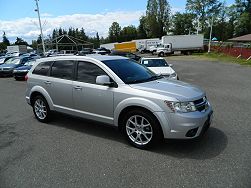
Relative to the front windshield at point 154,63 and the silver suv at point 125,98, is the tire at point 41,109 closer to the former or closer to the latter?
the silver suv at point 125,98

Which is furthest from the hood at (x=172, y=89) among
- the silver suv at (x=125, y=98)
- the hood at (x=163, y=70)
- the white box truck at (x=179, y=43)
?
the white box truck at (x=179, y=43)

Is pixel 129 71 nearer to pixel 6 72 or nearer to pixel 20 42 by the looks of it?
pixel 6 72

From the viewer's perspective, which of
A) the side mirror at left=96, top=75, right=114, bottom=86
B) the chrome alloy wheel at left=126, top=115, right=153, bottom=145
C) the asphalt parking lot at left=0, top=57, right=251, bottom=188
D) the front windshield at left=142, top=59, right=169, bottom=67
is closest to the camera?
the asphalt parking lot at left=0, top=57, right=251, bottom=188

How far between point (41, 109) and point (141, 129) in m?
3.05

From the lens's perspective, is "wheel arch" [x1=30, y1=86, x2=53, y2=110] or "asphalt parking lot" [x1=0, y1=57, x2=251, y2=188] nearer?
"asphalt parking lot" [x1=0, y1=57, x2=251, y2=188]

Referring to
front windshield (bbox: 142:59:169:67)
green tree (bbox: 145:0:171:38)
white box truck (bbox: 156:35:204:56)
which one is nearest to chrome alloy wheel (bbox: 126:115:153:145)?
front windshield (bbox: 142:59:169:67)

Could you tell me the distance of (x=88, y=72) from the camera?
5438mm

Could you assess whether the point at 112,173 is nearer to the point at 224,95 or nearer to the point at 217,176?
the point at 217,176

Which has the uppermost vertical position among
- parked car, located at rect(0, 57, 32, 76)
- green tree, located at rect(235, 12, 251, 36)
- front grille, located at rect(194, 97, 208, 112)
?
green tree, located at rect(235, 12, 251, 36)

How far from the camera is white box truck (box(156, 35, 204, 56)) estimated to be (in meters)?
45.6

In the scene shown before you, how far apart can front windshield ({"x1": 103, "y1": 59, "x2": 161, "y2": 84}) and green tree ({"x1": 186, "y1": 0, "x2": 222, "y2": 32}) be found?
273 feet

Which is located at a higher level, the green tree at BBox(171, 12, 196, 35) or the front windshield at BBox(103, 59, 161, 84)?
the green tree at BBox(171, 12, 196, 35)

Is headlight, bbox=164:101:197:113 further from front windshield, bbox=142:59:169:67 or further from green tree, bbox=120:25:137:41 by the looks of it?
green tree, bbox=120:25:137:41

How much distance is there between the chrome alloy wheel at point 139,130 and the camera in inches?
183
